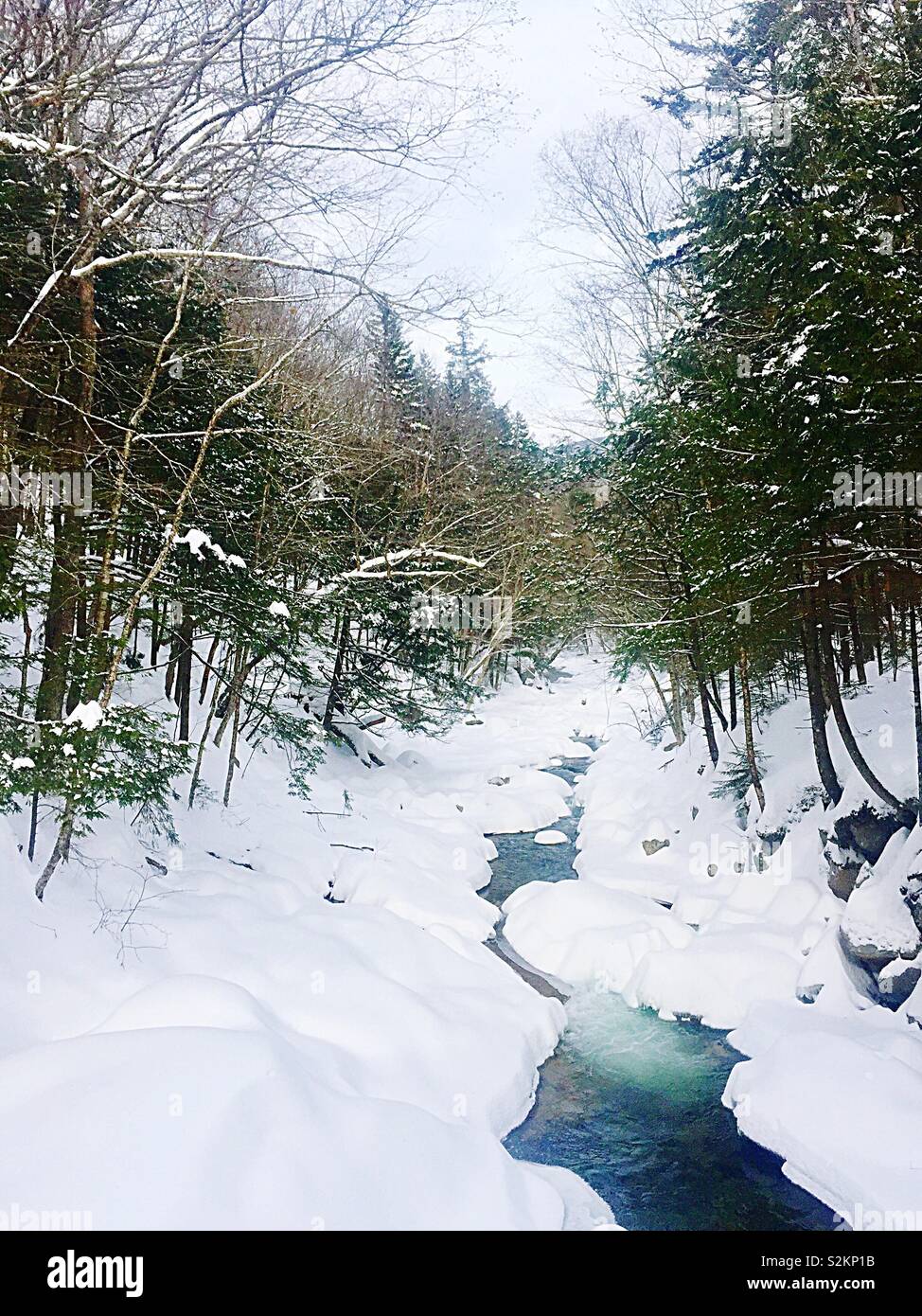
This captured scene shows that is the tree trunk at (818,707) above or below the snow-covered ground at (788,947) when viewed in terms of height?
above

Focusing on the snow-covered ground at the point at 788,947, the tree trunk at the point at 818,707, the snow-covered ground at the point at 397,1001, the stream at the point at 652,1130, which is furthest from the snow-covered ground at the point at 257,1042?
the tree trunk at the point at 818,707

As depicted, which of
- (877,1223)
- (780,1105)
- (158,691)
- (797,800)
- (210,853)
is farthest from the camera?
(158,691)

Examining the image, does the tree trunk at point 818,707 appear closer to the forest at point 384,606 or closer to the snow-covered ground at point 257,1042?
the forest at point 384,606

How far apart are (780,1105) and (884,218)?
7.30 metres

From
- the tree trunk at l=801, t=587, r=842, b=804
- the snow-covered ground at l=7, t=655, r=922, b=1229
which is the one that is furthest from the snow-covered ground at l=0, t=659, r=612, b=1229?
the tree trunk at l=801, t=587, r=842, b=804

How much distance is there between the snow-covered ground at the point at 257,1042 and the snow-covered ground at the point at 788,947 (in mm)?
1459

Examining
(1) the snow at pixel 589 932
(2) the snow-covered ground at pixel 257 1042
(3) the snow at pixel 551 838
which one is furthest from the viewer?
(3) the snow at pixel 551 838

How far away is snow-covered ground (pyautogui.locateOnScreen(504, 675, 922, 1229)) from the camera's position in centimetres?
538

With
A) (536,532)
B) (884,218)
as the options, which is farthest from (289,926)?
(536,532)

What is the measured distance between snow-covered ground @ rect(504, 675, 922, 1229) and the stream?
217mm

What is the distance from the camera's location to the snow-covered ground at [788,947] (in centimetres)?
538

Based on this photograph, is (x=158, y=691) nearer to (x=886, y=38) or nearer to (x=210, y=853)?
(x=210, y=853)

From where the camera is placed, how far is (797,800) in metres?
10.1

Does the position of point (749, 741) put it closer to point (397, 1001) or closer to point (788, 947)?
point (788, 947)
